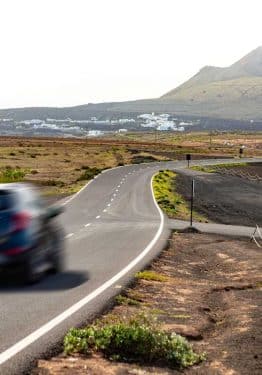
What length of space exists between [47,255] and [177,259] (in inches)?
294

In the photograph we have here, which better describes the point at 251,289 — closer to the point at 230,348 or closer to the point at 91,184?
the point at 230,348

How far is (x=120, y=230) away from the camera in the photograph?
93.1 feet

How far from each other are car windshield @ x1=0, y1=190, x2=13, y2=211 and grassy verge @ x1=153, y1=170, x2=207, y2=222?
2657cm

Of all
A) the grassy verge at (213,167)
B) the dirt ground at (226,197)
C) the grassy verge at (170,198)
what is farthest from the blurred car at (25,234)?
the grassy verge at (213,167)

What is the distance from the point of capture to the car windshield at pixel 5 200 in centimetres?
1205

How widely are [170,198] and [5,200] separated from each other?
40.9 m

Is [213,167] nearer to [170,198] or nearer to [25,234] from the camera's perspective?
[170,198]

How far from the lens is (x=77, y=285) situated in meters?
12.9

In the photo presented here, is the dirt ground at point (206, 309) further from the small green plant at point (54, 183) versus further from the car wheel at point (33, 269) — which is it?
Result: the small green plant at point (54, 183)

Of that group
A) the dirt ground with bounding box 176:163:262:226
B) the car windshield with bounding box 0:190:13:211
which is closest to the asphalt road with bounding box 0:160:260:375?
the car windshield with bounding box 0:190:13:211

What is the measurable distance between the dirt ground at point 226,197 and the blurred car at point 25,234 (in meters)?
30.5

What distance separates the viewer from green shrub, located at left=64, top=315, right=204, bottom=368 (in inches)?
307

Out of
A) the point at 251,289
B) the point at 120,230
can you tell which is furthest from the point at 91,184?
the point at 251,289

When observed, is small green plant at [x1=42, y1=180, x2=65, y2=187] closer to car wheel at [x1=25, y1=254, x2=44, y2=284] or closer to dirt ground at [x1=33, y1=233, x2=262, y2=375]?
dirt ground at [x1=33, y1=233, x2=262, y2=375]
